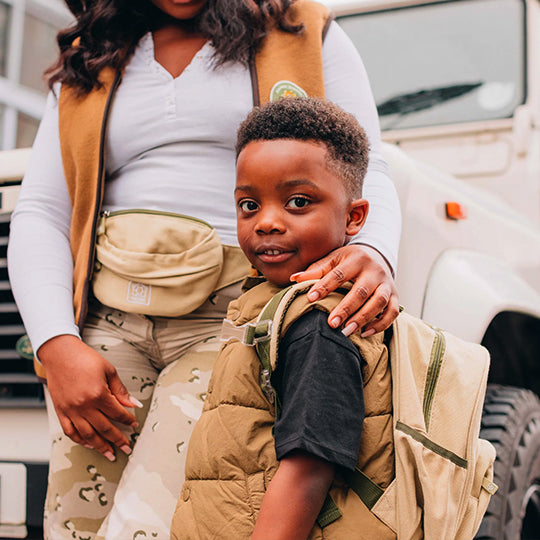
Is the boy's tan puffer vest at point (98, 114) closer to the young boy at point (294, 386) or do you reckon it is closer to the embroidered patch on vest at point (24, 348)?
the young boy at point (294, 386)

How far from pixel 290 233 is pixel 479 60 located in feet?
6.79

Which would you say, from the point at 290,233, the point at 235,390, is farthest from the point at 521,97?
the point at 235,390

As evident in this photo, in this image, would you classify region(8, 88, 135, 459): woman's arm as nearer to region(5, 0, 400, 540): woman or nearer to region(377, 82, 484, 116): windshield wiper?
region(5, 0, 400, 540): woman

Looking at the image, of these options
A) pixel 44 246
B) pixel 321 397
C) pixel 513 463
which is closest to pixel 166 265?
pixel 44 246

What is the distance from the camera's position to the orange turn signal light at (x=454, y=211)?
205 cm

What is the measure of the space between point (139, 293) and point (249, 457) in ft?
1.52

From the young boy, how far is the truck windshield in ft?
5.83

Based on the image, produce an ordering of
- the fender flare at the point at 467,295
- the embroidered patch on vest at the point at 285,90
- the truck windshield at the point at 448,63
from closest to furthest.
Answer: the embroidered patch on vest at the point at 285,90 → the fender flare at the point at 467,295 → the truck windshield at the point at 448,63

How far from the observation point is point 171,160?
4.83ft

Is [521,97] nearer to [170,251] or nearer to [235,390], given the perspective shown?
[170,251]

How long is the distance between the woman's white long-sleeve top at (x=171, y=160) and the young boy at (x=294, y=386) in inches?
7.0

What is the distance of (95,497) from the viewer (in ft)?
4.62

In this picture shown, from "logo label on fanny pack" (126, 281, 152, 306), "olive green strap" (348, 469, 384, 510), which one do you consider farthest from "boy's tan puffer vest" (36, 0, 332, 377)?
"olive green strap" (348, 469, 384, 510)

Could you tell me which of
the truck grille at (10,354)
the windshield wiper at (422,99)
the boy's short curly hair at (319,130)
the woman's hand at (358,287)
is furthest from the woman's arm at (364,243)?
the windshield wiper at (422,99)
